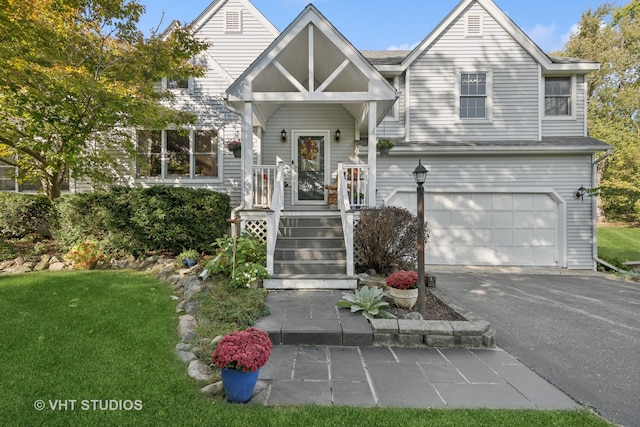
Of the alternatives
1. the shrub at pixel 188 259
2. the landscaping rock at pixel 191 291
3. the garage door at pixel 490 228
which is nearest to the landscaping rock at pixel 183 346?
the landscaping rock at pixel 191 291

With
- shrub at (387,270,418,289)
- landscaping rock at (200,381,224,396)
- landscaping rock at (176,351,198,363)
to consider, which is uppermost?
shrub at (387,270,418,289)

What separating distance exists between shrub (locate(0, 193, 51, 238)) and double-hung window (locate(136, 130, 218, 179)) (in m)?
2.27

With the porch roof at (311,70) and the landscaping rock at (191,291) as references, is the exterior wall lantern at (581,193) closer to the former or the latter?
the porch roof at (311,70)

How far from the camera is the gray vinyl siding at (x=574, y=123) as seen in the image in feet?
30.0

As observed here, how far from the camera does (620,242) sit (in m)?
13.7

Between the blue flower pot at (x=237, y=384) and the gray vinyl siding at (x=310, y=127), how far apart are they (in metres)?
6.71

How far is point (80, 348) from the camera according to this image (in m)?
3.11

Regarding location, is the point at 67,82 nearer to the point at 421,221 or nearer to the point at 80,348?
the point at 80,348

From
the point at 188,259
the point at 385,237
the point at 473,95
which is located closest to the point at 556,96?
the point at 473,95

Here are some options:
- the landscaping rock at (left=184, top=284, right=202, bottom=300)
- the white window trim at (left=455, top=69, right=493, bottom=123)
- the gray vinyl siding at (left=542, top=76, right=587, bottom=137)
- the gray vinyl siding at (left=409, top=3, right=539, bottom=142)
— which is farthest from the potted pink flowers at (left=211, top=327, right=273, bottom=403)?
the gray vinyl siding at (left=542, top=76, right=587, bottom=137)

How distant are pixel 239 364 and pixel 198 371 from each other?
749mm

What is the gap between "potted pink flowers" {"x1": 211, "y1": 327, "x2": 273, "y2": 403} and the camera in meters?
2.28

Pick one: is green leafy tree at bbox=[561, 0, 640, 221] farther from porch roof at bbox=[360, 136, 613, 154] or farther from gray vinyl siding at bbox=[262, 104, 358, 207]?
gray vinyl siding at bbox=[262, 104, 358, 207]

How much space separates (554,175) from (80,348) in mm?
11139
